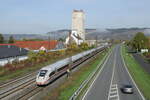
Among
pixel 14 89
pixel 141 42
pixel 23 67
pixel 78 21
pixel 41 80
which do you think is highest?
pixel 78 21

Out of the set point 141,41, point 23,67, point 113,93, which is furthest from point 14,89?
point 141,41

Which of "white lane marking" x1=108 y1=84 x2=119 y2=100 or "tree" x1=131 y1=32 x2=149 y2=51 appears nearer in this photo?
"white lane marking" x1=108 y1=84 x2=119 y2=100

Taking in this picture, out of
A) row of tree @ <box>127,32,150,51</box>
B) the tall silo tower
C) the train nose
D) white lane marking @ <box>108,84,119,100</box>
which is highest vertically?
the tall silo tower

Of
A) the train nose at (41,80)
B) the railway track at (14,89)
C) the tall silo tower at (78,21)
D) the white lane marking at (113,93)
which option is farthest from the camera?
the tall silo tower at (78,21)

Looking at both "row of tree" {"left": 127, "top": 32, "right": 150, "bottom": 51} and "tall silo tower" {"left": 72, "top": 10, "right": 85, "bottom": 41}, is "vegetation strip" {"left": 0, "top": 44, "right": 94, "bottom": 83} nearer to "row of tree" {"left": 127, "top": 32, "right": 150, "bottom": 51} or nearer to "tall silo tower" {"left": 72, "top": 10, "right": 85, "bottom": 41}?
"row of tree" {"left": 127, "top": 32, "right": 150, "bottom": 51}

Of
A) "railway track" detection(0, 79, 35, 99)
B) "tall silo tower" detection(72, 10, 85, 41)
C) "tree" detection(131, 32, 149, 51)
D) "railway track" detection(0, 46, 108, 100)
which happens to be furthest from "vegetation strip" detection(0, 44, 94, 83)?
"tall silo tower" detection(72, 10, 85, 41)

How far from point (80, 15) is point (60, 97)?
143 metres

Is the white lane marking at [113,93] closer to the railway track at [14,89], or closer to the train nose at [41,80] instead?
the train nose at [41,80]

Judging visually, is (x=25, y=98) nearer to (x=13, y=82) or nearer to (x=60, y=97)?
(x=60, y=97)

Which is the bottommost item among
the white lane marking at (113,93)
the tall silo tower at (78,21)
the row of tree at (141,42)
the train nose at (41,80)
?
the white lane marking at (113,93)

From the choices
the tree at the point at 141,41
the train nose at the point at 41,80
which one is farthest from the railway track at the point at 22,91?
the tree at the point at 141,41

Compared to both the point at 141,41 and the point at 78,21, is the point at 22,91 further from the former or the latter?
the point at 78,21

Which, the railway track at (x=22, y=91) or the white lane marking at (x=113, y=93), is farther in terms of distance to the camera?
the railway track at (x=22, y=91)

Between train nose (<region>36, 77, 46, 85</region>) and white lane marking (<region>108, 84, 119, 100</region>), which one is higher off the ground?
train nose (<region>36, 77, 46, 85</region>)
